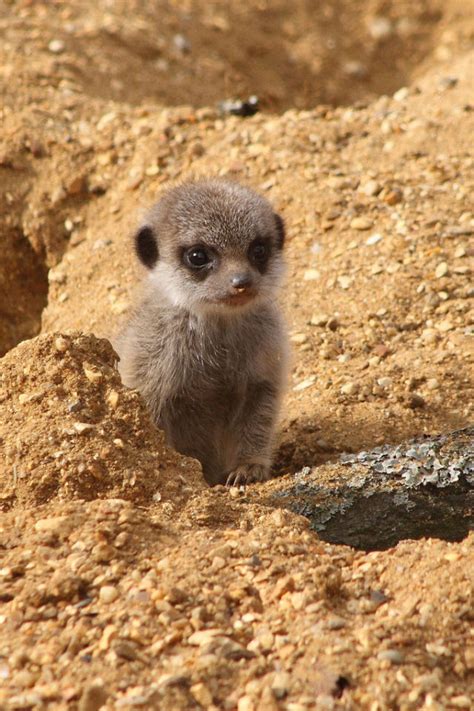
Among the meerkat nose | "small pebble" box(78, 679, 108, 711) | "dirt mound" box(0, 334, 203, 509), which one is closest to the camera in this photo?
"small pebble" box(78, 679, 108, 711)

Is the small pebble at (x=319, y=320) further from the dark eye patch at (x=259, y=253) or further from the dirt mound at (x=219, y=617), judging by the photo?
the dirt mound at (x=219, y=617)

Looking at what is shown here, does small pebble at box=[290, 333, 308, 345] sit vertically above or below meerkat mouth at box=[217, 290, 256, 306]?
below

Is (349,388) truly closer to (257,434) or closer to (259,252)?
(257,434)

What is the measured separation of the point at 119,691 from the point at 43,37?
6.90 m

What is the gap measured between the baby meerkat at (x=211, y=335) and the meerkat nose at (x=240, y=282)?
5.2 inches

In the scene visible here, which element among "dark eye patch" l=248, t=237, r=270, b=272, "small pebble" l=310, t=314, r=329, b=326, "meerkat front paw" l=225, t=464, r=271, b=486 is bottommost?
"meerkat front paw" l=225, t=464, r=271, b=486

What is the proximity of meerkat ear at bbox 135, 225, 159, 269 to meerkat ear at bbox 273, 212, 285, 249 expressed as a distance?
2.15 feet

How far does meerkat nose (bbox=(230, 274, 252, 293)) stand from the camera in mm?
4965

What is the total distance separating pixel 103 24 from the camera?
352 inches

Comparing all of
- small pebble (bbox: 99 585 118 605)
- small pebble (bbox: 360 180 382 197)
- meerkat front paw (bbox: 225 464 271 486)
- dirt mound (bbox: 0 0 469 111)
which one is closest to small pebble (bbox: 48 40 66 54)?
dirt mound (bbox: 0 0 469 111)

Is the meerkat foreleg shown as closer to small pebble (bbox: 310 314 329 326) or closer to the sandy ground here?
the sandy ground

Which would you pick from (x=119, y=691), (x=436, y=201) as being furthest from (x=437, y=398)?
(x=119, y=691)

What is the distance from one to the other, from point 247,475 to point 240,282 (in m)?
0.97

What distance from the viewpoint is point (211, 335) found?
212 inches
